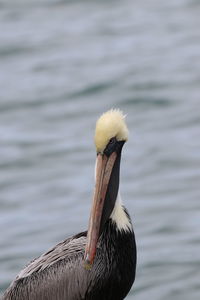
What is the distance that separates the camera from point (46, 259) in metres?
8.85

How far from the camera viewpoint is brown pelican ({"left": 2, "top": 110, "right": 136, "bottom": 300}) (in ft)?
27.3

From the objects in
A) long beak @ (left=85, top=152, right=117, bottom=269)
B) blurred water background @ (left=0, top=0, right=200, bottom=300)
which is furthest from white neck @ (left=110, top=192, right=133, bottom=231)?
blurred water background @ (left=0, top=0, right=200, bottom=300)

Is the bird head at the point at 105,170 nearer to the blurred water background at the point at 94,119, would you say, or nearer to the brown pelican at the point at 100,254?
the brown pelican at the point at 100,254

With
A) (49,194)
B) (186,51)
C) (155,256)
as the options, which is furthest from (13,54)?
(155,256)

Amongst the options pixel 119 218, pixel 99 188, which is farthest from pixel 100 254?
pixel 99 188

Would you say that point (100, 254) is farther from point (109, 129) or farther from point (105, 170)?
point (109, 129)

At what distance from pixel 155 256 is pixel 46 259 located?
3.05m

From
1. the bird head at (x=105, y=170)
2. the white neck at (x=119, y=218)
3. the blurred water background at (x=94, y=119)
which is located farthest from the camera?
the blurred water background at (x=94, y=119)

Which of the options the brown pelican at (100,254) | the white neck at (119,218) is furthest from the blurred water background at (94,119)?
the white neck at (119,218)

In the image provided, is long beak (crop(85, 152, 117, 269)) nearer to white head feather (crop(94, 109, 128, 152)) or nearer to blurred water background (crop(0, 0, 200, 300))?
white head feather (crop(94, 109, 128, 152))

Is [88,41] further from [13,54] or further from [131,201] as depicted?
[131,201]

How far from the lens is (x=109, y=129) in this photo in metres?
8.28

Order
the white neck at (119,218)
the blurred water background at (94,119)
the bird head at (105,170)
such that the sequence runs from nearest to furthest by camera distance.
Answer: the bird head at (105,170)
the white neck at (119,218)
the blurred water background at (94,119)

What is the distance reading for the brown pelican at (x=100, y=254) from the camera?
27.3 ft
